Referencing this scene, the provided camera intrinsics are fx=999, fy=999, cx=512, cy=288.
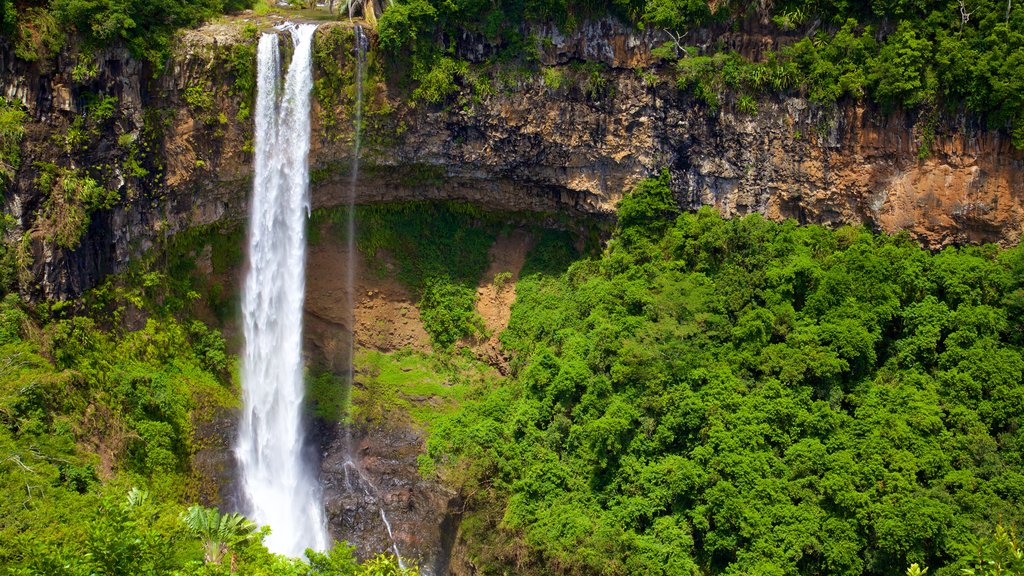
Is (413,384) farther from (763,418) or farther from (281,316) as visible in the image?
(763,418)

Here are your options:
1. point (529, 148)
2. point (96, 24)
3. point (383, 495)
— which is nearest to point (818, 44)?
point (529, 148)

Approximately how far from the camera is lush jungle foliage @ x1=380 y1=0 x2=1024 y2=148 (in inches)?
958

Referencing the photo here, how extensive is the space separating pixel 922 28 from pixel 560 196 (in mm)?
11107

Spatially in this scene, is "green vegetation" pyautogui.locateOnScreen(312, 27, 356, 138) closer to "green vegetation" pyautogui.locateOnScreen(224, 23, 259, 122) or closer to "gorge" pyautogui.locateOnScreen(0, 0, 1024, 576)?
"gorge" pyautogui.locateOnScreen(0, 0, 1024, 576)

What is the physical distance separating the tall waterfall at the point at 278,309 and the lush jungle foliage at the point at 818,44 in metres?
3.23

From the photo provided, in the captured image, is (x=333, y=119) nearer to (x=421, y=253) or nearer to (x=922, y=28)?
(x=421, y=253)

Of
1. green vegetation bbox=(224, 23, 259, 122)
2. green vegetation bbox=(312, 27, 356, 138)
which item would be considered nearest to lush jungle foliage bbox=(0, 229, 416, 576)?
green vegetation bbox=(224, 23, 259, 122)

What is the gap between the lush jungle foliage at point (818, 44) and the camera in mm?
24328

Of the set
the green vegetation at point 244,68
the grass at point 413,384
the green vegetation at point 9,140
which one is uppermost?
the green vegetation at point 244,68

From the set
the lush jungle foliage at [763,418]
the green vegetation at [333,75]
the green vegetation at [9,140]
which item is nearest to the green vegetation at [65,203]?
the green vegetation at [9,140]

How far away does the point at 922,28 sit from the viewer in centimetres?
2508

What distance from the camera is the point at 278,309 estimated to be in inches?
1151

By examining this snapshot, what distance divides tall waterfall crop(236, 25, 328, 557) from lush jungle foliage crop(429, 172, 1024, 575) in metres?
4.61

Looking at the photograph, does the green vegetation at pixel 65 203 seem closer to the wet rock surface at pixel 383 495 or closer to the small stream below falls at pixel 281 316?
the small stream below falls at pixel 281 316
